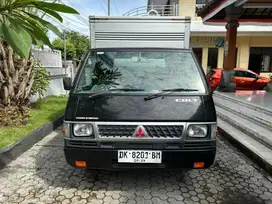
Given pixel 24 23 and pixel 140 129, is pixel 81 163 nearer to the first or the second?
pixel 140 129

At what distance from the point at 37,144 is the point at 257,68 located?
17.2 meters

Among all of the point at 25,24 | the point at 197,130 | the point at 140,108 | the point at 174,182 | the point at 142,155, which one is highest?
the point at 25,24

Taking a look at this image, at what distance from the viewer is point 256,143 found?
13.7 ft

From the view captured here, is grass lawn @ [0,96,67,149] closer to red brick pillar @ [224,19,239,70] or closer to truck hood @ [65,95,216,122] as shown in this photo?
truck hood @ [65,95,216,122]

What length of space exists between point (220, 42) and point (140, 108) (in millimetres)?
15124

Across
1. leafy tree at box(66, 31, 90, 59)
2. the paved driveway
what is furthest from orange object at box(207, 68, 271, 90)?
leafy tree at box(66, 31, 90, 59)

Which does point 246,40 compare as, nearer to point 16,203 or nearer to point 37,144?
point 37,144

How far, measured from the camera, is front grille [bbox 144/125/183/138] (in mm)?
2490

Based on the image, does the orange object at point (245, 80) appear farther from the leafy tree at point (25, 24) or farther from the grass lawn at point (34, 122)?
the leafy tree at point (25, 24)

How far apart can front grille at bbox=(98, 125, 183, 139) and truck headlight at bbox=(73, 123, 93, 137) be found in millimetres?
122

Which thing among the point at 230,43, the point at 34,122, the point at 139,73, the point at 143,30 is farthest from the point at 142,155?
the point at 230,43

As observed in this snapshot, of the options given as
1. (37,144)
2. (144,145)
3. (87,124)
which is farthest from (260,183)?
(37,144)

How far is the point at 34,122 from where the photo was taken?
5047 mm

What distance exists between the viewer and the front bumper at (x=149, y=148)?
8.22 ft
